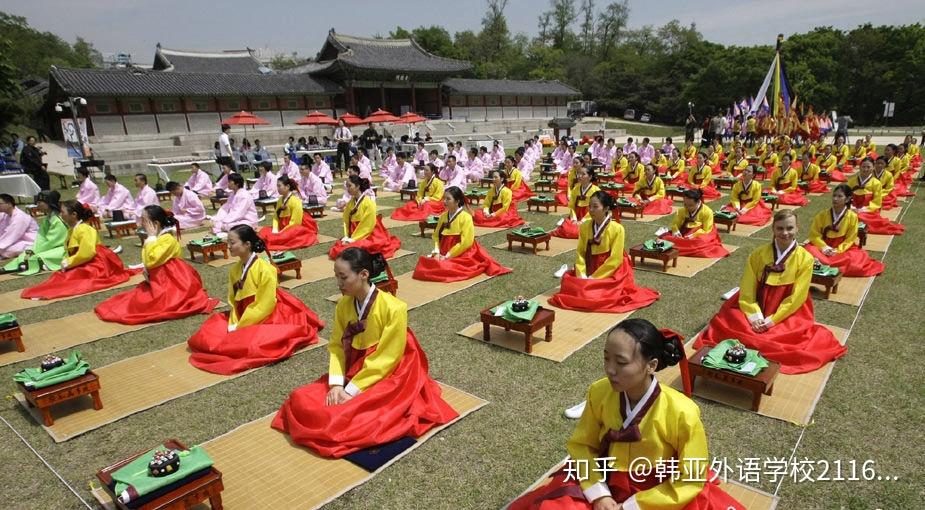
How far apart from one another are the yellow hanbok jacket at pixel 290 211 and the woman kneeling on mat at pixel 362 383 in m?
7.23

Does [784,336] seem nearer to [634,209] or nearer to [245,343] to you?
[245,343]

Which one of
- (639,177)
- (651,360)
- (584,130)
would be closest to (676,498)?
(651,360)

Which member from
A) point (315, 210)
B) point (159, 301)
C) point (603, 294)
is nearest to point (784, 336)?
point (603, 294)

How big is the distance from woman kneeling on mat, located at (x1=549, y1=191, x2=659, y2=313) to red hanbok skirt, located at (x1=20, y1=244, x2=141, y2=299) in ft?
24.3

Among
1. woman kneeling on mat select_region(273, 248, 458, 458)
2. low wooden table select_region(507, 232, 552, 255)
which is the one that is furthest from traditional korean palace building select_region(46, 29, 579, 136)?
woman kneeling on mat select_region(273, 248, 458, 458)

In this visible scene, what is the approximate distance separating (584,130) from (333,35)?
2183 cm

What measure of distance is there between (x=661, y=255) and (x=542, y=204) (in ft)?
20.0

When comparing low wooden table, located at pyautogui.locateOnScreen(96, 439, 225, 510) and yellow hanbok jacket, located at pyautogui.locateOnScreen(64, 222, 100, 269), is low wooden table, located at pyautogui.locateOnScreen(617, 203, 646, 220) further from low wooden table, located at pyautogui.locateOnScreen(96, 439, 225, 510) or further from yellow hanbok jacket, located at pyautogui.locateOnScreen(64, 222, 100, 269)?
low wooden table, located at pyautogui.locateOnScreen(96, 439, 225, 510)

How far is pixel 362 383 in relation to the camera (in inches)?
174

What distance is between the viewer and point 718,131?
3067 centimetres

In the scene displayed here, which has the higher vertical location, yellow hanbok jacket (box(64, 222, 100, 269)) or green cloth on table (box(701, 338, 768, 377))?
yellow hanbok jacket (box(64, 222, 100, 269))

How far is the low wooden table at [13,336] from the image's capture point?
21.0ft

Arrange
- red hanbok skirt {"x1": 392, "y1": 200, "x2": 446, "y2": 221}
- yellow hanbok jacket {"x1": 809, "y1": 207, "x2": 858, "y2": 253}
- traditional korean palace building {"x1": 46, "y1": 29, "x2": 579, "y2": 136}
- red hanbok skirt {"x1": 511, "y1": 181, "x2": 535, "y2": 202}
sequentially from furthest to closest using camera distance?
1. traditional korean palace building {"x1": 46, "y1": 29, "x2": 579, "y2": 136}
2. red hanbok skirt {"x1": 511, "y1": 181, "x2": 535, "y2": 202}
3. red hanbok skirt {"x1": 392, "y1": 200, "x2": 446, "y2": 221}
4. yellow hanbok jacket {"x1": 809, "y1": 207, "x2": 858, "y2": 253}

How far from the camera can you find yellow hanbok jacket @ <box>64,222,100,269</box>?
8.60m
